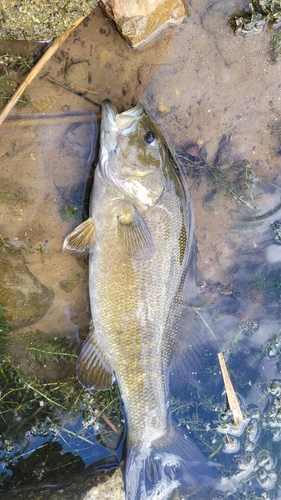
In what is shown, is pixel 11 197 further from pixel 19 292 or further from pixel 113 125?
pixel 113 125

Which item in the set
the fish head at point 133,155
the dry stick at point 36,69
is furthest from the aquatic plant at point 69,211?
the dry stick at point 36,69

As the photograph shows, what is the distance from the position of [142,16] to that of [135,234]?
1.92 meters

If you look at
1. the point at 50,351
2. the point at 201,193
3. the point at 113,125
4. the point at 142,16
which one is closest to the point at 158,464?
the point at 50,351

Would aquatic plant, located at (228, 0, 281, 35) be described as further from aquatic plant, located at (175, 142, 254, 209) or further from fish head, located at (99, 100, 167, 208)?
fish head, located at (99, 100, 167, 208)

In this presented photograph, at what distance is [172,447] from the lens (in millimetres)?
3820

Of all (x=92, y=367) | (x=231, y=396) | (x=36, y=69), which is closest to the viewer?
(x=36, y=69)

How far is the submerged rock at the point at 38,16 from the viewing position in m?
3.11

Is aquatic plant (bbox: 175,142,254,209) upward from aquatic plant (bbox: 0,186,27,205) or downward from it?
downward

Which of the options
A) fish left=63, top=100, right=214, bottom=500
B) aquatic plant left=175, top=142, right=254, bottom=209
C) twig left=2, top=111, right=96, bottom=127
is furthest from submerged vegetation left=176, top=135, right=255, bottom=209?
twig left=2, top=111, right=96, bottom=127

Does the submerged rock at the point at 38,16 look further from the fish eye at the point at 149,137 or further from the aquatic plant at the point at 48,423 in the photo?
the aquatic plant at the point at 48,423

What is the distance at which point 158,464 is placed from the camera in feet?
12.5

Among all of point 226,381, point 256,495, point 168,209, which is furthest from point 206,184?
point 256,495

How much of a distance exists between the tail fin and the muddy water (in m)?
0.36

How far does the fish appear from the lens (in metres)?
3.45
